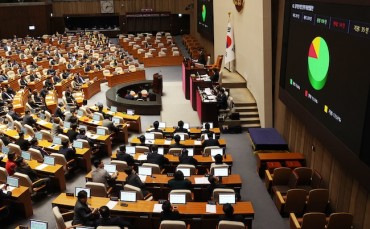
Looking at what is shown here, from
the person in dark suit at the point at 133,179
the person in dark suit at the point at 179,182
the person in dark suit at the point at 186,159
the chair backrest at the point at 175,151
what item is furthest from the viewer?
the chair backrest at the point at 175,151

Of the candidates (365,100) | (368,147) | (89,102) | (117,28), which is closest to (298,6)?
(365,100)

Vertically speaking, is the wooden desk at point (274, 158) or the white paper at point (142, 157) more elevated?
the white paper at point (142, 157)

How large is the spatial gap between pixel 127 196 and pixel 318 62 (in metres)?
5.34

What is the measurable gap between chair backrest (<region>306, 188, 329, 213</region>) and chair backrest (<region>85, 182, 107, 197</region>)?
15.3 feet

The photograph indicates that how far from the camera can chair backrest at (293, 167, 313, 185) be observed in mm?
9883

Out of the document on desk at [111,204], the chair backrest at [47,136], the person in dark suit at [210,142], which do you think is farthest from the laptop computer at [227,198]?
the chair backrest at [47,136]

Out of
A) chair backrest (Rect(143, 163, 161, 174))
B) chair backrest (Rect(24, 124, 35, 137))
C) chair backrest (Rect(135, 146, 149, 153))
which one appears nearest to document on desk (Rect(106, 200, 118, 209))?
chair backrest (Rect(143, 163, 161, 174))

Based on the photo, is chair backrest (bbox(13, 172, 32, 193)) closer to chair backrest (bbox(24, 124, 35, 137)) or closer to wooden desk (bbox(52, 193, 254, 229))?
wooden desk (bbox(52, 193, 254, 229))

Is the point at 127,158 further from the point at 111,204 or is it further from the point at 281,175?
the point at 281,175

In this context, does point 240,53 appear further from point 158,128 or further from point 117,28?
point 117,28

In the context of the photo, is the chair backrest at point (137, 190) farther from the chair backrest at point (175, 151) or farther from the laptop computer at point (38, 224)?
the chair backrest at point (175, 151)

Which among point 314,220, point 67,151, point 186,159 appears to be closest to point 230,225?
point 314,220

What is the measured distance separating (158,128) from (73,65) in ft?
43.6

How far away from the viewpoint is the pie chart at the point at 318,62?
869 centimetres
